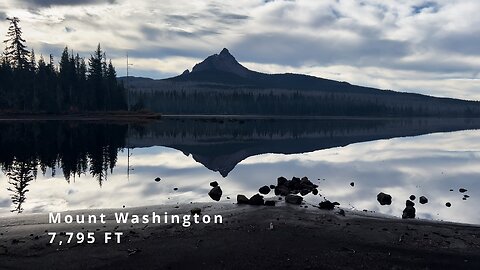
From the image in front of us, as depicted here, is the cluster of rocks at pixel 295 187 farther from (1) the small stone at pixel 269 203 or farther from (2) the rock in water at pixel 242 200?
(1) the small stone at pixel 269 203

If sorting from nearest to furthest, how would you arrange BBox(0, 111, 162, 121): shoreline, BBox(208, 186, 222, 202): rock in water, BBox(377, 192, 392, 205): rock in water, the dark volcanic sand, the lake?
the dark volcanic sand < the lake < BBox(208, 186, 222, 202): rock in water < BBox(377, 192, 392, 205): rock in water < BBox(0, 111, 162, 121): shoreline

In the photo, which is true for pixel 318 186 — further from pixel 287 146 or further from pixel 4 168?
pixel 287 146

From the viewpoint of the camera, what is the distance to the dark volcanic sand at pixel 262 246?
12.0 m

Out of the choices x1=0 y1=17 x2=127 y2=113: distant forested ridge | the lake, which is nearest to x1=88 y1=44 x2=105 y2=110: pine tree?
x1=0 y1=17 x2=127 y2=113: distant forested ridge

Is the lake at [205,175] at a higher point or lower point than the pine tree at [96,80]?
lower

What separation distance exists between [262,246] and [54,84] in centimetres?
10742

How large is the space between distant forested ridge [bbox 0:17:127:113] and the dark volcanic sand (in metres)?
93.1

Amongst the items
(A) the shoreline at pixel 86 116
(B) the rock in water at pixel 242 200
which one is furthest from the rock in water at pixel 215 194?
(A) the shoreline at pixel 86 116

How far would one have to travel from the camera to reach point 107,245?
1330 centimetres

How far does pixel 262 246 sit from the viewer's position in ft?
44.5

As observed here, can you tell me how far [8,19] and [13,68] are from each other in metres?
13.9

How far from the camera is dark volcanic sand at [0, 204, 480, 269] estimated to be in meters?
12.0

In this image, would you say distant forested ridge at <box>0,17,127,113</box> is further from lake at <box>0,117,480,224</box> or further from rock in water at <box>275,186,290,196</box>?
rock in water at <box>275,186,290,196</box>

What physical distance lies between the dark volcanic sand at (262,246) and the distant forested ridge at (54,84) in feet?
306
